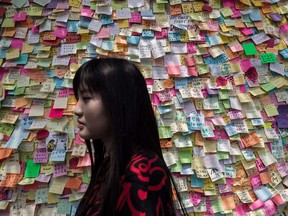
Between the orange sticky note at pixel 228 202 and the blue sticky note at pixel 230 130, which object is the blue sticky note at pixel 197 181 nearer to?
the orange sticky note at pixel 228 202

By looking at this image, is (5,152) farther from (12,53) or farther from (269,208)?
(269,208)

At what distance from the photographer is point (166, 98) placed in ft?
6.38

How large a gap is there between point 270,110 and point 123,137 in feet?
4.52

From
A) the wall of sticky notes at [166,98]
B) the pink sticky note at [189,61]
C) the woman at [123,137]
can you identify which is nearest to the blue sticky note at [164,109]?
the wall of sticky notes at [166,98]

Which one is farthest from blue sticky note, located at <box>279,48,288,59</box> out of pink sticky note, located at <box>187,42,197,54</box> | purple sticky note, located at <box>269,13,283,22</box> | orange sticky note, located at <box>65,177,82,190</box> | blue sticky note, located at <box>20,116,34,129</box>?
blue sticky note, located at <box>20,116,34,129</box>

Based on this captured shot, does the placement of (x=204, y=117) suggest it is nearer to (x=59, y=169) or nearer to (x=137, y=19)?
(x=137, y=19)

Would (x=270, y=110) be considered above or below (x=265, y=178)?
above

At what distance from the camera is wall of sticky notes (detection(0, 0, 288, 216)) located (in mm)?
1898

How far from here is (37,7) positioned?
1976mm

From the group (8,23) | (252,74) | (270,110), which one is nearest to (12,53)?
(8,23)

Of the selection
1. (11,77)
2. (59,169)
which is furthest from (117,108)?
(11,77)

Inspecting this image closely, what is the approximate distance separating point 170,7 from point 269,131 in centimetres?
85

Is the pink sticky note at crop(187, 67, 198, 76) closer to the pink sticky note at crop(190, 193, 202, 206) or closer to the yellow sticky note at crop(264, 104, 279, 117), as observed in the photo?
the yellow sticky note at crop(264, 104, 279, 117)

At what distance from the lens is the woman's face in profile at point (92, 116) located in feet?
3.07
